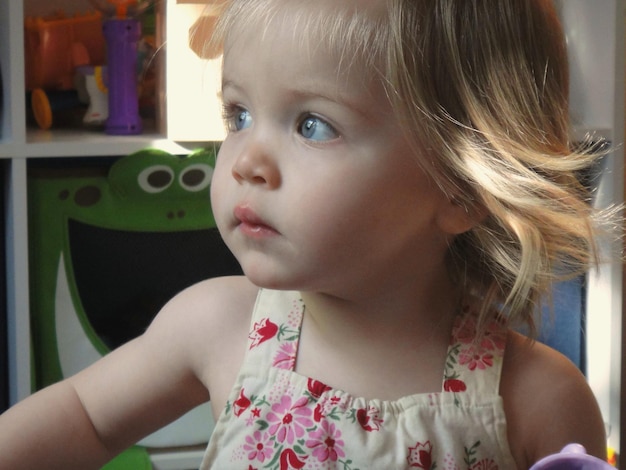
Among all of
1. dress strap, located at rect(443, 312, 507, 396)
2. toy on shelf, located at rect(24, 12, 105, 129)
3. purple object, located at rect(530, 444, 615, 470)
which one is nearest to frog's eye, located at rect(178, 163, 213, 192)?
toy on shelf, located at rect(24, 12, 105, 129)

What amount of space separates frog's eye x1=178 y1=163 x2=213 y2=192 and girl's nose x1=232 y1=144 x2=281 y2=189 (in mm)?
773

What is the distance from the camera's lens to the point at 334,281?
710mm

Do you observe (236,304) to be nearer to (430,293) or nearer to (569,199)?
(430,293)

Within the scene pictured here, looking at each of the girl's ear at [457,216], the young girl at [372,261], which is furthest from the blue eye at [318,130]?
the girl's ear at [457,216]

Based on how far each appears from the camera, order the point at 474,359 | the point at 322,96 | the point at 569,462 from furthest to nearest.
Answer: the point at 474,359
the point at 322,96
the point at 569,462

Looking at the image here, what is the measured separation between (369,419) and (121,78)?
908mm

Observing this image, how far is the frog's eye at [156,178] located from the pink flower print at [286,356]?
2.28 feet

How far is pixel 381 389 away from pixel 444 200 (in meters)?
0.15

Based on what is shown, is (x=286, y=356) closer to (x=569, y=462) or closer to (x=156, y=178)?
(x=569, y=462)

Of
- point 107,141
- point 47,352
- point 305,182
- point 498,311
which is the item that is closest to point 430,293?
point 498,311

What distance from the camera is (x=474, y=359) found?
2.54ft

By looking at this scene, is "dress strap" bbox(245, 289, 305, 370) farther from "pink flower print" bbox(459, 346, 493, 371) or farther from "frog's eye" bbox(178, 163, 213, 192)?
"frog's eye" bbox(178, 163, 213, 192)

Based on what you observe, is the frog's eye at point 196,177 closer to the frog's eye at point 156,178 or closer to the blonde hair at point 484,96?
the frog's eye at point 156,178

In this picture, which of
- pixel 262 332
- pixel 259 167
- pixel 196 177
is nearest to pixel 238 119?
pixel 259 167
